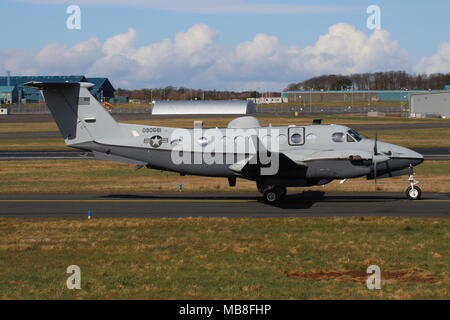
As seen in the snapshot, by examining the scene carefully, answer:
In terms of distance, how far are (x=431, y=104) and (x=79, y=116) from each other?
9469cm

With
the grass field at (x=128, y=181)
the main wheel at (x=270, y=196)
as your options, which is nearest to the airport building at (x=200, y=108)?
the grass field at (x=128, y=181)

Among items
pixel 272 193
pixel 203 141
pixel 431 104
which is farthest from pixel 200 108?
pixel 272 193

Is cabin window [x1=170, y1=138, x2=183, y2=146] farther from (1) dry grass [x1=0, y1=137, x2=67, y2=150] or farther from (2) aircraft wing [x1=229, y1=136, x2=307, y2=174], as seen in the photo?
(1) dry grass [x1=0, y1=137, x2=67, y2=150]

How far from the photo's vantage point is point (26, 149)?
56.0 metres

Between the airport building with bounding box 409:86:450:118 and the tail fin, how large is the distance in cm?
9000

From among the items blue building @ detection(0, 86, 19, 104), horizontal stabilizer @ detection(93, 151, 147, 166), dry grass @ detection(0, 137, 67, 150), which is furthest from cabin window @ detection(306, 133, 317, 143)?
blue building @ detection(0, 86, 19, 104)

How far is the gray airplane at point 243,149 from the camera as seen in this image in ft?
82.1

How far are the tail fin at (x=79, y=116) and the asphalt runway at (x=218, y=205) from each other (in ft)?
9.27

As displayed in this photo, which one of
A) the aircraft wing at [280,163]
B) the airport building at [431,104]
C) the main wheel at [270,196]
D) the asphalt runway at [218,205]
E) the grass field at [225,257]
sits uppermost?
the airport building at [431,104]

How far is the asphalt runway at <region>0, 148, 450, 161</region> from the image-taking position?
45938 mm

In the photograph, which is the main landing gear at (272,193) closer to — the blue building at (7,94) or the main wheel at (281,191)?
the main wheel at (281,191)

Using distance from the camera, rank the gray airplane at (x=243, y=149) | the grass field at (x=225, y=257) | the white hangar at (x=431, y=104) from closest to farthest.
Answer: the grass field at (x=225, y=257), the gray airplane at (x=243, y=149), the white hangar at (x=431, y=104)
